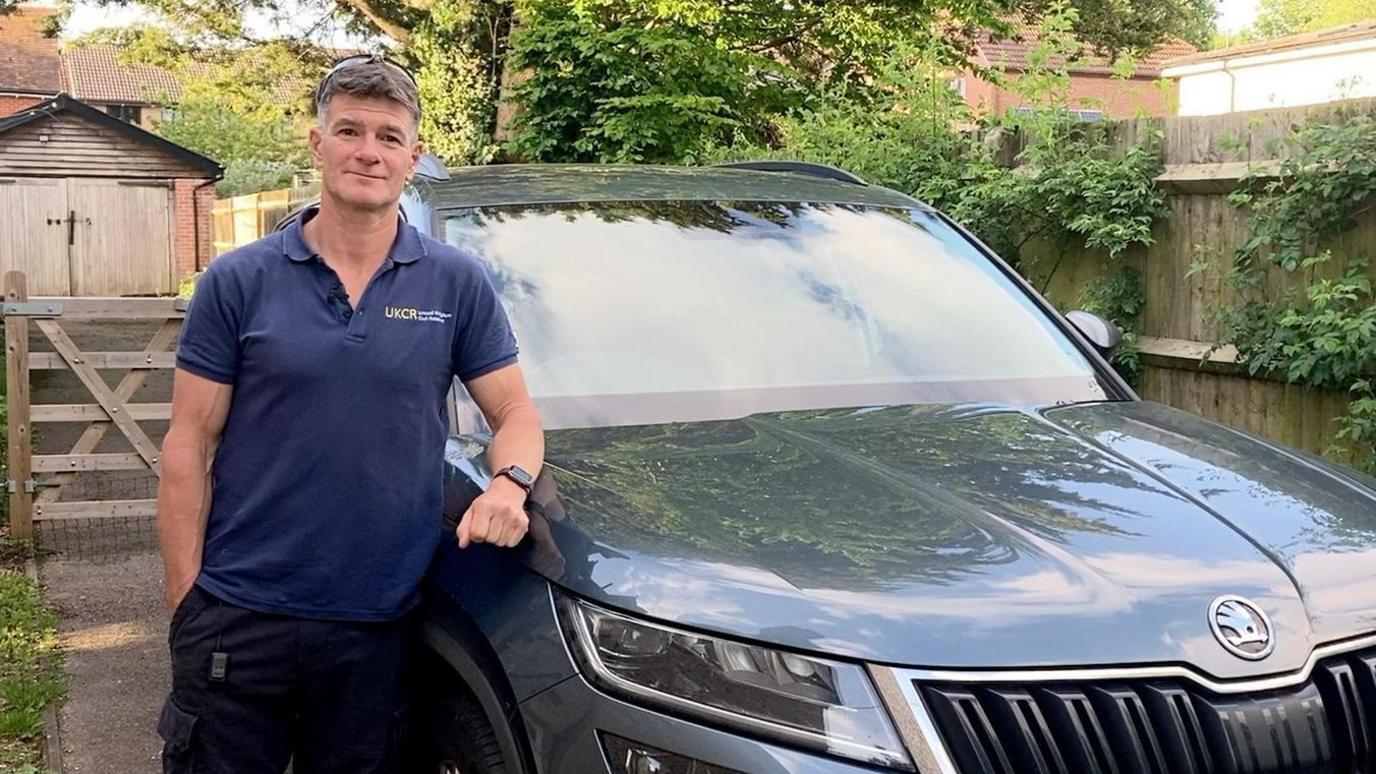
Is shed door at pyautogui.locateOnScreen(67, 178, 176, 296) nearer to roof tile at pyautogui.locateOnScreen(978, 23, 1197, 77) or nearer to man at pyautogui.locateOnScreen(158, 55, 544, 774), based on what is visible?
roof tile at pyautogui.locateOnScreen(978, 23, 1197, 77)

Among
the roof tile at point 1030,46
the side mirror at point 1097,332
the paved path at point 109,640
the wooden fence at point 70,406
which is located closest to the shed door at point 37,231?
the roof tile at point 1030,46

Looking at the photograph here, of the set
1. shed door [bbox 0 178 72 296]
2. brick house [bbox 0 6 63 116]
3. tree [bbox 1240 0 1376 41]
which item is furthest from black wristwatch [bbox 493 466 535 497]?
tree [bbox 1240 0 1376 41]

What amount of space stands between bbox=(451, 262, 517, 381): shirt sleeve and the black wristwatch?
30cm

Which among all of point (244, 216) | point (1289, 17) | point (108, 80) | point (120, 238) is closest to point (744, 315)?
point (244, 216)

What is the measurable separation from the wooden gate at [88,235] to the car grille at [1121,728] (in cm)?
2665

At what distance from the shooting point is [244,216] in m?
25.7

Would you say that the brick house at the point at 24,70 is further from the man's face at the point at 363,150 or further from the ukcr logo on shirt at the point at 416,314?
the ukcr logo on shirt at the point at 416,314

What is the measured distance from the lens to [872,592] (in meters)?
2.09

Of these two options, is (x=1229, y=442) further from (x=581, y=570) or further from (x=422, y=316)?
(x=422, y=316)

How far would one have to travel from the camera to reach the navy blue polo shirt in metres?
2.50

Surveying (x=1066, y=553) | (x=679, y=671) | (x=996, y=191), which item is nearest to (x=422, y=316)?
(x=679, y=671)

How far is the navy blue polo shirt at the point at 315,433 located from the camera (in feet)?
8.21

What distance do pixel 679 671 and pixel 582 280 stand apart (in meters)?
1.49

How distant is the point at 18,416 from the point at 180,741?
17.8 feet
